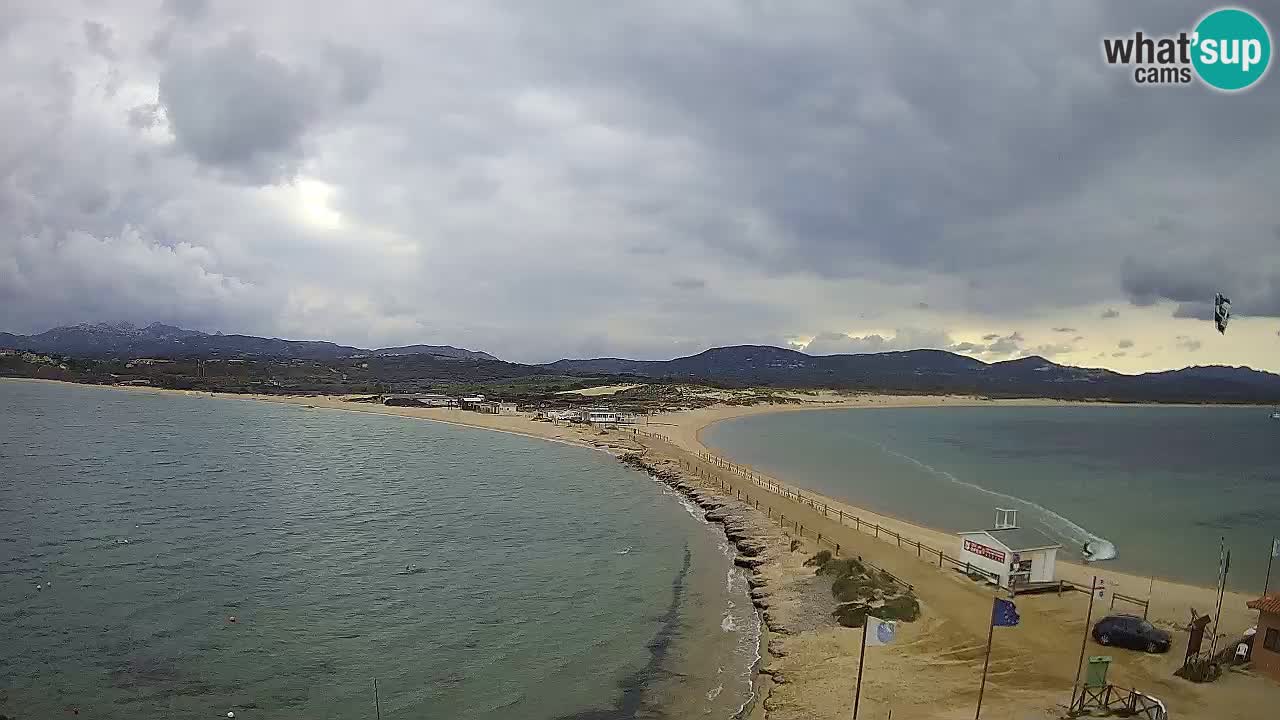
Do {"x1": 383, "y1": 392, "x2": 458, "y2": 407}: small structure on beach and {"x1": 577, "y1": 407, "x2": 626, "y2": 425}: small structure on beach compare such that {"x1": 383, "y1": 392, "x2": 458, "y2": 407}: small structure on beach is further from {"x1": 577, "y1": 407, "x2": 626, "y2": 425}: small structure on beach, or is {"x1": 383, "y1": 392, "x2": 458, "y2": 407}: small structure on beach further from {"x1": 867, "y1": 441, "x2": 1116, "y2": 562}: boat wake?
{"x1": 867, "y1": 441, "x2": 1116, "y2": 562}: boat wake

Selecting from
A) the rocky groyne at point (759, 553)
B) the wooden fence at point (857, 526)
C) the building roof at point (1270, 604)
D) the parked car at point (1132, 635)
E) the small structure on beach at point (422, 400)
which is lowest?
the small structure on beach at point (422, 400)

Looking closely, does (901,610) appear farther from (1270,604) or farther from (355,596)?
(355,596)

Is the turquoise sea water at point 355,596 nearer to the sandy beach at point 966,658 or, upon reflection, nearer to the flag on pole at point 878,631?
the sandy beach at point 966,658

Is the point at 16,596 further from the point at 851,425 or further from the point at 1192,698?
the point at 851,425

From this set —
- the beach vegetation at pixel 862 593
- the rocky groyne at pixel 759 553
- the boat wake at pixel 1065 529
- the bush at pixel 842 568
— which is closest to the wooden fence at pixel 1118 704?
the beach vegetation at pixel 862 593

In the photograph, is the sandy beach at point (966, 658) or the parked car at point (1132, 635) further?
the parked car at point (1132, 635)

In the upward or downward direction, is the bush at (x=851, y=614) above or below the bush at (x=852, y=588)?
below

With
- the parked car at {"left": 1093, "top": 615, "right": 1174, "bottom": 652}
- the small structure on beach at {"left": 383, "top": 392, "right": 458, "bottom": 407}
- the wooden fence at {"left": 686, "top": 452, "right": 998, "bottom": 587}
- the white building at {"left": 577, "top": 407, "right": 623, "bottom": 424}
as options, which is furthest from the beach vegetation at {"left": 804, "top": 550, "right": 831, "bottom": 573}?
the small structure on beach at {"left": 383, "top": 392, "right": 458, "bottom": 407}

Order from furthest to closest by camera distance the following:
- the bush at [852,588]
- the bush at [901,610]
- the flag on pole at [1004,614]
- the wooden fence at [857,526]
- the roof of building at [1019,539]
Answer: the wooden fence at [857,526]
the roof of building at [1019,539]
the bush at [852,588]
the bush at [901,610]
the flag on pole at [1004,614]
